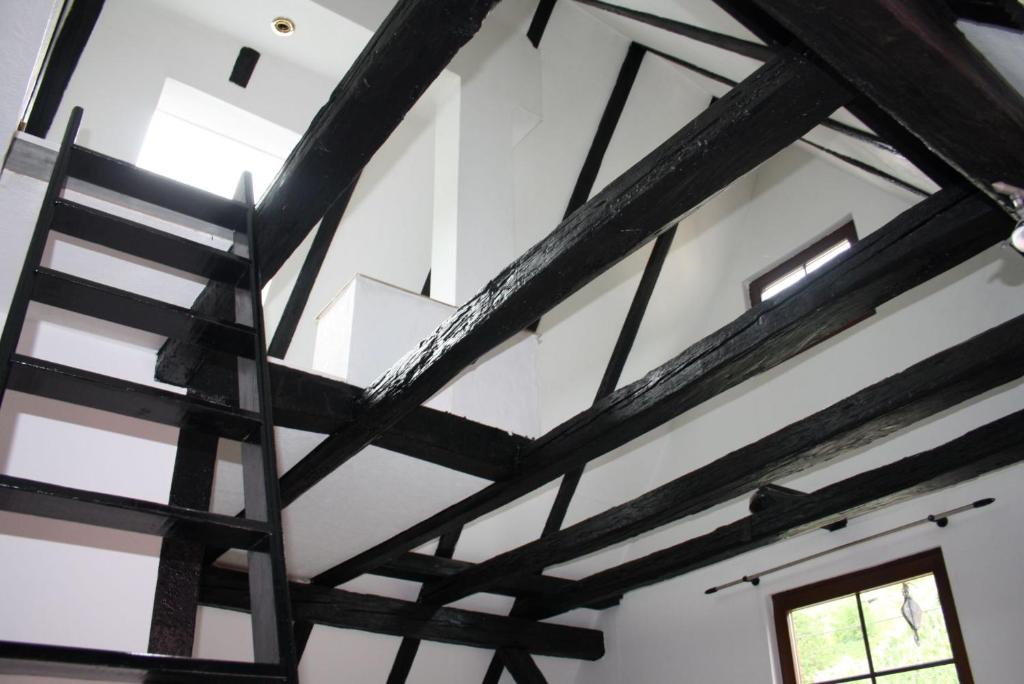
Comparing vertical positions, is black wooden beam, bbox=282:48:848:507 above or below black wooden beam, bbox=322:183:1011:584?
below

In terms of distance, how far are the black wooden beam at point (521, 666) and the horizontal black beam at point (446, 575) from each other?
0.36m

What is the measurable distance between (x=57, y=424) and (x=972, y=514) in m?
3.66

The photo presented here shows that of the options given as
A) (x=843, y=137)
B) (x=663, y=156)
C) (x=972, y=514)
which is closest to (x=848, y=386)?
(x=972, y=514)

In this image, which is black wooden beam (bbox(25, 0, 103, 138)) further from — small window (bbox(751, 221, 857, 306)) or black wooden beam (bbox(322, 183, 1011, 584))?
small window (bbox(751, 221, 857, 306))

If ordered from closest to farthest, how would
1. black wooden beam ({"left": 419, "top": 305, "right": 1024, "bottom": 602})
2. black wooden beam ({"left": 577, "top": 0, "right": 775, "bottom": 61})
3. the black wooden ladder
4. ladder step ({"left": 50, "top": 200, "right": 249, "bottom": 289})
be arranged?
the black wooden ladder < ladder step ({"left": 50, "top": 200, "right": 249, "bottom": 289}) < black wooden beam ({"left": 419, "top": 305, "right": 1024, "bottom": 602}) < black wooden beam ({"left": 577, "top": 0, "right": 775, "bottom": 61})

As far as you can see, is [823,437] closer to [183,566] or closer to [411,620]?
[183,566]

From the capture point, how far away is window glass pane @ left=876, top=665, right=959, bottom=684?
3.60 m

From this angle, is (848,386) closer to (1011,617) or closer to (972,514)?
(972,514)

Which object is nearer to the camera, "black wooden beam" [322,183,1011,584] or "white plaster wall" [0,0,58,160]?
"white plaster wall" [0,0,58,160]

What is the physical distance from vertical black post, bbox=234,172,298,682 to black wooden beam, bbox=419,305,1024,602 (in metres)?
2.00

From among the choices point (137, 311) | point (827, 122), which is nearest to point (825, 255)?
point (827, 122)

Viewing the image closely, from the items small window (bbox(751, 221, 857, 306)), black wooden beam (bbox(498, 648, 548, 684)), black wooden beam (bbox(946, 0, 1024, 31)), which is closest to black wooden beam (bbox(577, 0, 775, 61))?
black wooden beam (bbox(946, 0, 1024, 31))

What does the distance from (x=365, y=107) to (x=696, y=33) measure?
2675 mm

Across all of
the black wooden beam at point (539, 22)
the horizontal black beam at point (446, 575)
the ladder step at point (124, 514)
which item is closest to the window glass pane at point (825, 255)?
the black wooden beam at point (539, 22)
